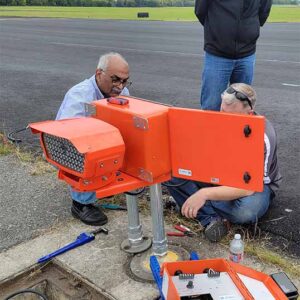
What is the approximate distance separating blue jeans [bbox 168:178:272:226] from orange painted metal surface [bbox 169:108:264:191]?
1006 mm

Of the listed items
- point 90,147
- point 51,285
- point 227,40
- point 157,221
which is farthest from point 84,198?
point 227,40

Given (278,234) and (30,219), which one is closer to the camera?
(278,234)

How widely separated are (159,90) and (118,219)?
518cm

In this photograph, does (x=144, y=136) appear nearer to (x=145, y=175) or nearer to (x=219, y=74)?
(x=145, y=175)

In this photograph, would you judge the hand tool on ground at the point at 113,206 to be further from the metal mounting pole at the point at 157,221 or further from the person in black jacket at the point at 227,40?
the person in black jacket at the point at 227,40

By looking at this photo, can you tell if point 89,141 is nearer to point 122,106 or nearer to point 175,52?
point 122,106

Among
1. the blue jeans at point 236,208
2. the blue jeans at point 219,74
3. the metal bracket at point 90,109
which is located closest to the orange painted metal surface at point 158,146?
the metal bracket at point 90,109

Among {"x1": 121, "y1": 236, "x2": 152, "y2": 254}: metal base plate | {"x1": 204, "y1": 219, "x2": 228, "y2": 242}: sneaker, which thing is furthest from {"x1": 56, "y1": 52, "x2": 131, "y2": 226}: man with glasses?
{"x1": 204, "y1": 219, "x2": 228, "y2": 242}: sneaker

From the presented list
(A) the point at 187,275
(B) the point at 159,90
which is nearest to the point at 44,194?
(A) the point at 187,275

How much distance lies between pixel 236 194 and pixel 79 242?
1.13m

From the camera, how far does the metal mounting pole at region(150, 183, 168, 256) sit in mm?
2590

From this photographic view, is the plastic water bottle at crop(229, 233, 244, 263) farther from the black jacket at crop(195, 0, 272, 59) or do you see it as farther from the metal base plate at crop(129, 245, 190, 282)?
the black jacket at crop(195, 0, 272, 59)

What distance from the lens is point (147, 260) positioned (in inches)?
114

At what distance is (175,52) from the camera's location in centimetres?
1331
